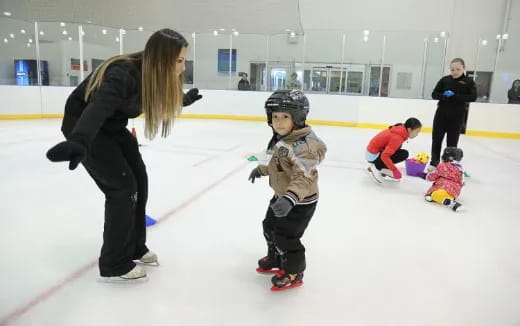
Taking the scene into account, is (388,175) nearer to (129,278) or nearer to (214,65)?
(129,278)

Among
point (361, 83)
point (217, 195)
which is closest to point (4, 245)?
point (217, 195)

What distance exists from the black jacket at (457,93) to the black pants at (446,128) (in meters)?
0.06

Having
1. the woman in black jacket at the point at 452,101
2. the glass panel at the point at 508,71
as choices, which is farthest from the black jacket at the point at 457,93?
the glass panel at the point at 508,71

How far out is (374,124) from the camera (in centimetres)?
865

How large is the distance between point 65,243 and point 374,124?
25.2 ft

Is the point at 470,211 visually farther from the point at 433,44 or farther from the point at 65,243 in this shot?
the point at 433,44

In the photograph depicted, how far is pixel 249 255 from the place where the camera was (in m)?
1.96

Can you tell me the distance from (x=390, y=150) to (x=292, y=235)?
228 cm

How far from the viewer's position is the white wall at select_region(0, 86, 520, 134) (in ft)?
25.4

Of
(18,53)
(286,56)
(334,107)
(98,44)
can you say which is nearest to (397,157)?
(334,107)

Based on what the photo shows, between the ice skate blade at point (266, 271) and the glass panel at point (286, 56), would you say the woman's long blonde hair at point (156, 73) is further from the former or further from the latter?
the glass panel at point (286, 56)

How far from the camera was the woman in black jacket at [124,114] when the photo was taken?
1.35 metres

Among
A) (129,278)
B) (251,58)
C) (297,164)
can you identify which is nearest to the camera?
(297,164)

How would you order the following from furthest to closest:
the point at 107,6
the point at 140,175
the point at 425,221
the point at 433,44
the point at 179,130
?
the point at 433,44
the point at 179,130
the point at 107,6
the point at 425,221
the point at 140,175
